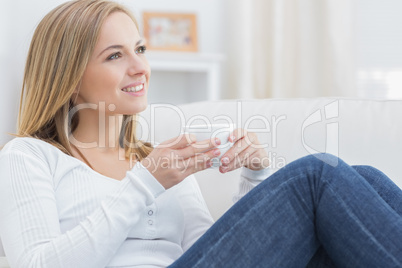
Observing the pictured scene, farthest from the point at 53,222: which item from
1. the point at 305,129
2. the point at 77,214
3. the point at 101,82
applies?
the point at 305,129

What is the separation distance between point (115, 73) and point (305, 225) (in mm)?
599

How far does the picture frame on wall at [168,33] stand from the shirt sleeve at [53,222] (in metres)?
2.16

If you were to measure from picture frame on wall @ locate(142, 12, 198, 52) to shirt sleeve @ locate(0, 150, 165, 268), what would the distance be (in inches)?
85.1

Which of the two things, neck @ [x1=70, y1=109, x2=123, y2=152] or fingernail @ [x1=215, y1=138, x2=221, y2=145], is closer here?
fingernail @ [x1=215, y1=138, x2=221, y2=145]

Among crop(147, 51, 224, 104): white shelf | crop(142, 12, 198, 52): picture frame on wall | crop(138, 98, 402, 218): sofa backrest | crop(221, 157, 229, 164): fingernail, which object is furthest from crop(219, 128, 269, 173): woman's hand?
crop(142, 12, 198, 52): picture frame on wall

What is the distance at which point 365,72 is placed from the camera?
335 cm

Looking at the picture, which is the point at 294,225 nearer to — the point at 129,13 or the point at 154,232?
the point at 154,232

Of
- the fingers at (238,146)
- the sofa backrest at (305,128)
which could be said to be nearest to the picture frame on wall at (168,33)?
the sofa backrest at (305,128)

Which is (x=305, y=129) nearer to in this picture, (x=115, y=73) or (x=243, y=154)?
(x=243, y=154)

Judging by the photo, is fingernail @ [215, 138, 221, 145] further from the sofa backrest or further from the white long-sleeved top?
the sofa backrest

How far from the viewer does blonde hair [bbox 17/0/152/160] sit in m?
1.30

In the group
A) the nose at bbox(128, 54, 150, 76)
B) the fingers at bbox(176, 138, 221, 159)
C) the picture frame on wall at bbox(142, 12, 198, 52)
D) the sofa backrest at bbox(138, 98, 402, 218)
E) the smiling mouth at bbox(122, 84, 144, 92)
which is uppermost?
the picture frame on wall at bbox(142, 12, 198, 52)

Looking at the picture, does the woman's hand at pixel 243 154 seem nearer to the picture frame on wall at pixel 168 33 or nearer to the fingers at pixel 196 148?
the fingers at pixel 196 148

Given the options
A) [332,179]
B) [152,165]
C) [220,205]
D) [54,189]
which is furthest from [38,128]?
[332,179]
